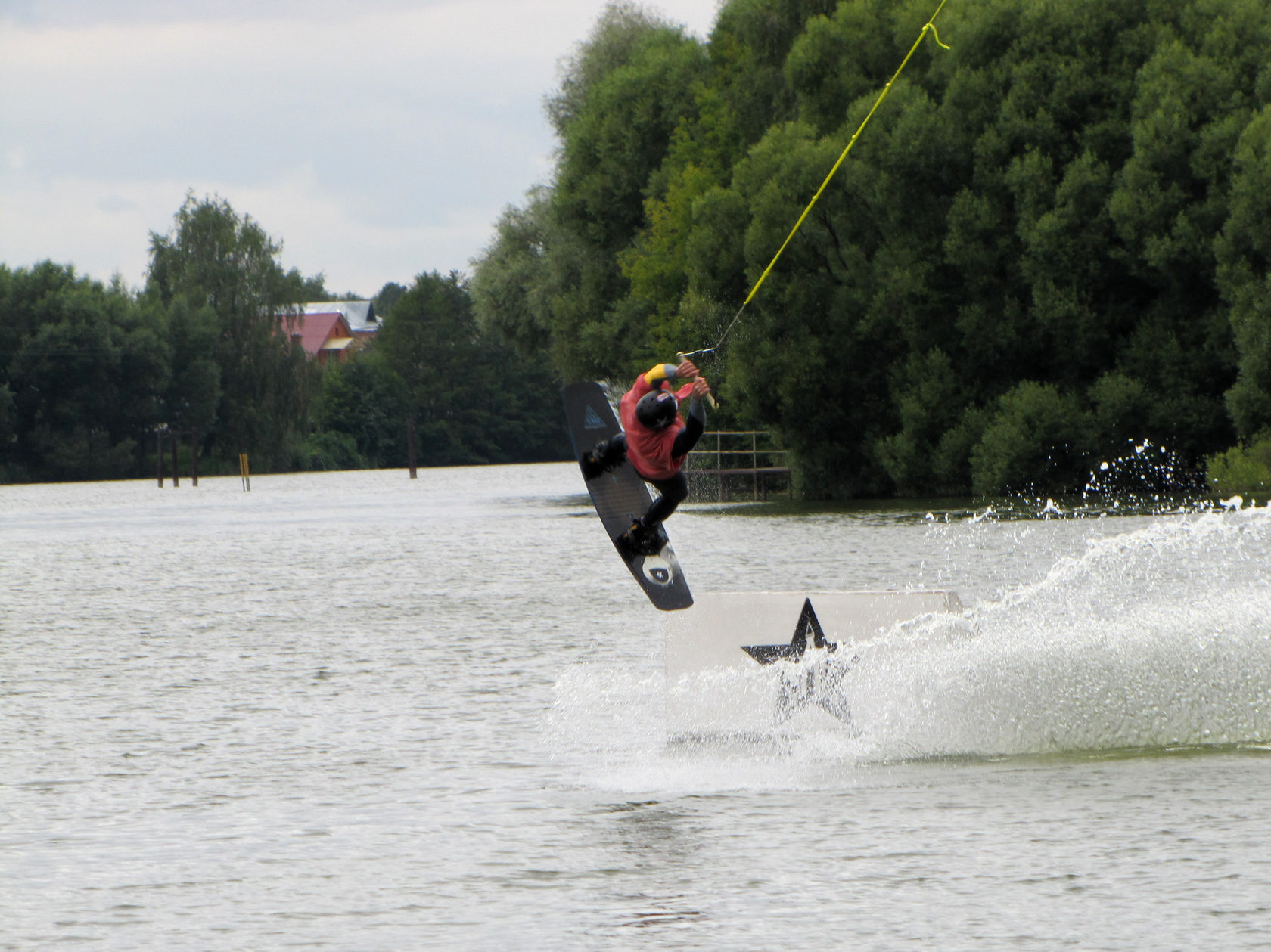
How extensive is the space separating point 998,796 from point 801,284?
3389cm

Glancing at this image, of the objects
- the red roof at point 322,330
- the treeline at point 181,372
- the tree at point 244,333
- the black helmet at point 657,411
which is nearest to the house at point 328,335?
the red roof at point 322,330

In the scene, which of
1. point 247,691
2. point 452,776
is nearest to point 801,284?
point 247,691

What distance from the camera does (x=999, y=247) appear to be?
130ft

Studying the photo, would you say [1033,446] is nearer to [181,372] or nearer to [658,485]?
[658,485]

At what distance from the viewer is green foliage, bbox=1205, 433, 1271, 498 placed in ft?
110

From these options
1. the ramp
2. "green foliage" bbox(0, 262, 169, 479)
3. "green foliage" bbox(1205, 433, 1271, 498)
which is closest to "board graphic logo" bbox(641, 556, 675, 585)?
the ramp

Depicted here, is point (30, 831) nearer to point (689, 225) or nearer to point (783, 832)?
point (783, 832)

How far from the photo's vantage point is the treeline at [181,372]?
93.2 m

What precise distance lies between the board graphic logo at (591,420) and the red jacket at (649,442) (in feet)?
7.89

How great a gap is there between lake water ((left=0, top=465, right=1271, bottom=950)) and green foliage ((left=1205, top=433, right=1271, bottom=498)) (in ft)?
57.4

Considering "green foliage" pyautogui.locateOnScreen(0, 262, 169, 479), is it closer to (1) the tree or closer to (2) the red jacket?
(1) the tree

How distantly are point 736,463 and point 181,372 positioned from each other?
5486 centimetres

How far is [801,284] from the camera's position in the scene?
41.2 m

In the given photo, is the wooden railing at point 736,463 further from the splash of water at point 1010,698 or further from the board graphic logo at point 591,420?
the splash of water at point 1010,698
